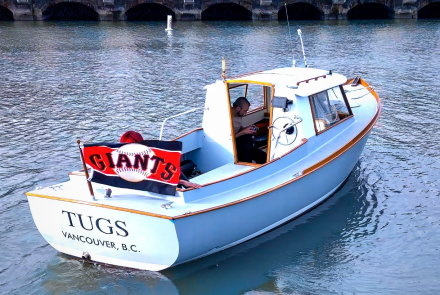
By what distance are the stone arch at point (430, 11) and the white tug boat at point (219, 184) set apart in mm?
39688

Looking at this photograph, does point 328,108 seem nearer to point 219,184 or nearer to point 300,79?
point 300,79

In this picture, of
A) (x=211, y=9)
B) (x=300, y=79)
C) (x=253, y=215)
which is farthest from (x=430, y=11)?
(x=253, y=215)

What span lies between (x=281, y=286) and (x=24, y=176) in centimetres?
726

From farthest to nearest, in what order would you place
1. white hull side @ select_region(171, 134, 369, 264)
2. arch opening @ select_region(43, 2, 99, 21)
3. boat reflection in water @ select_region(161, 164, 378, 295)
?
arch opening @ select_region(43, 2, 99, 21), boat reflection in water @ select_region(161, 164, 378, 295), white hull side @ select_region(171, 134, 369, 264)

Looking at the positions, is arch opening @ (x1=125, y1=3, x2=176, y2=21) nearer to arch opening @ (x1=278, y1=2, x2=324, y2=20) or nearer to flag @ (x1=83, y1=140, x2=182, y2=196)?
arch opening @ (x1=278, y1=2, x2=324, y2=20)

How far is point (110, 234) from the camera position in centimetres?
898

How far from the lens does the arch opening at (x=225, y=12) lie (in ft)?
162

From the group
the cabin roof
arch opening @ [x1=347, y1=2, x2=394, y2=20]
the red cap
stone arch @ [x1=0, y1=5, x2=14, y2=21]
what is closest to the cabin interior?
the cabin roof

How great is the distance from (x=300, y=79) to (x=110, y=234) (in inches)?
200

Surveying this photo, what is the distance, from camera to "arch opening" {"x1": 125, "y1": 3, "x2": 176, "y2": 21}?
159 ft

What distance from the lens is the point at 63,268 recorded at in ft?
31.9

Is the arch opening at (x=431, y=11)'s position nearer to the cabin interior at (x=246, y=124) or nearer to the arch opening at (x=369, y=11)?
the arch opening at (x=369, y=11)

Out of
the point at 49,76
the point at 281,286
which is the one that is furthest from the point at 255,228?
the point at 49,76

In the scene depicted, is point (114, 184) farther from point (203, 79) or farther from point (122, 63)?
point (122, 63)
